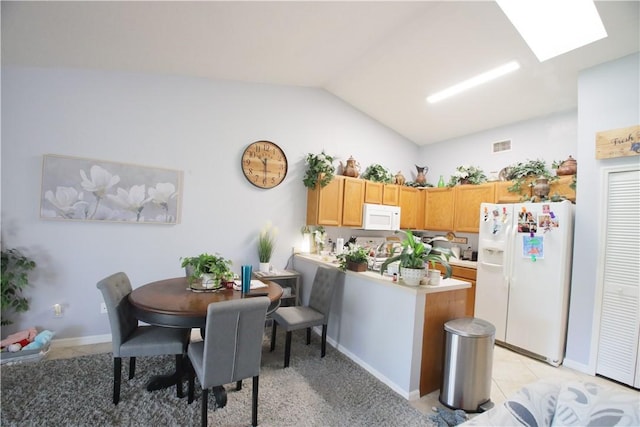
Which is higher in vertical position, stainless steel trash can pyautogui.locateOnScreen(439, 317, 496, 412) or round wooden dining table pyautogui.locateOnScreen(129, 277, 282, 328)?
round wooden dining table pyautogui.locateOnScreen(129, 277, 282, 328)

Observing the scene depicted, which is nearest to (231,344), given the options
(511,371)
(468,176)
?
(511,371)

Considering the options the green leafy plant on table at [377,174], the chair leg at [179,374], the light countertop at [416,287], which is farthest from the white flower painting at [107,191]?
the green leafy plant on table at [377,174]

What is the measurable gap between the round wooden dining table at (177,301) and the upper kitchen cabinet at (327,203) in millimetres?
1529

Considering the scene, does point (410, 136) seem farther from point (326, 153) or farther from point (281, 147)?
point (281, 147)

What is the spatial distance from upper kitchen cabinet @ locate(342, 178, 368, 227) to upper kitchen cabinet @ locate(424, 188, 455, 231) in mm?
1311

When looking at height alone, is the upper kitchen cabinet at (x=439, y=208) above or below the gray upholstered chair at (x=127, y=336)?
above

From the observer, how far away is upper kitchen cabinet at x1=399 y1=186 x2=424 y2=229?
466cm

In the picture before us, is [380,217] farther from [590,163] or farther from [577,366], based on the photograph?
[577,366]

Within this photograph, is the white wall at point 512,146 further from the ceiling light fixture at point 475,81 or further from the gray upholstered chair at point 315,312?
the gray upholstered chair at point 315,312

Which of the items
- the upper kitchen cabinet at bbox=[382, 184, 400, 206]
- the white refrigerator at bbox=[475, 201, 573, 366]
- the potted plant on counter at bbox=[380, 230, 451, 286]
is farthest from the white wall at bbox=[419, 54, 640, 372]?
the upper kitchen cabinet at bbox=[382, 184, 400, 206]

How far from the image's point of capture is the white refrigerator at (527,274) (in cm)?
295

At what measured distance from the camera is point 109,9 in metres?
2.06

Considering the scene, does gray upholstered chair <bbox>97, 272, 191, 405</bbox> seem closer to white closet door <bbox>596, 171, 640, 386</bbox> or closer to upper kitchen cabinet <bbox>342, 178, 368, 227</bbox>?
upper kitchen cabinet <bbox>342, 178, 368, 227</bbox>

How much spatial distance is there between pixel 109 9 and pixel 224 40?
0.86 meters
